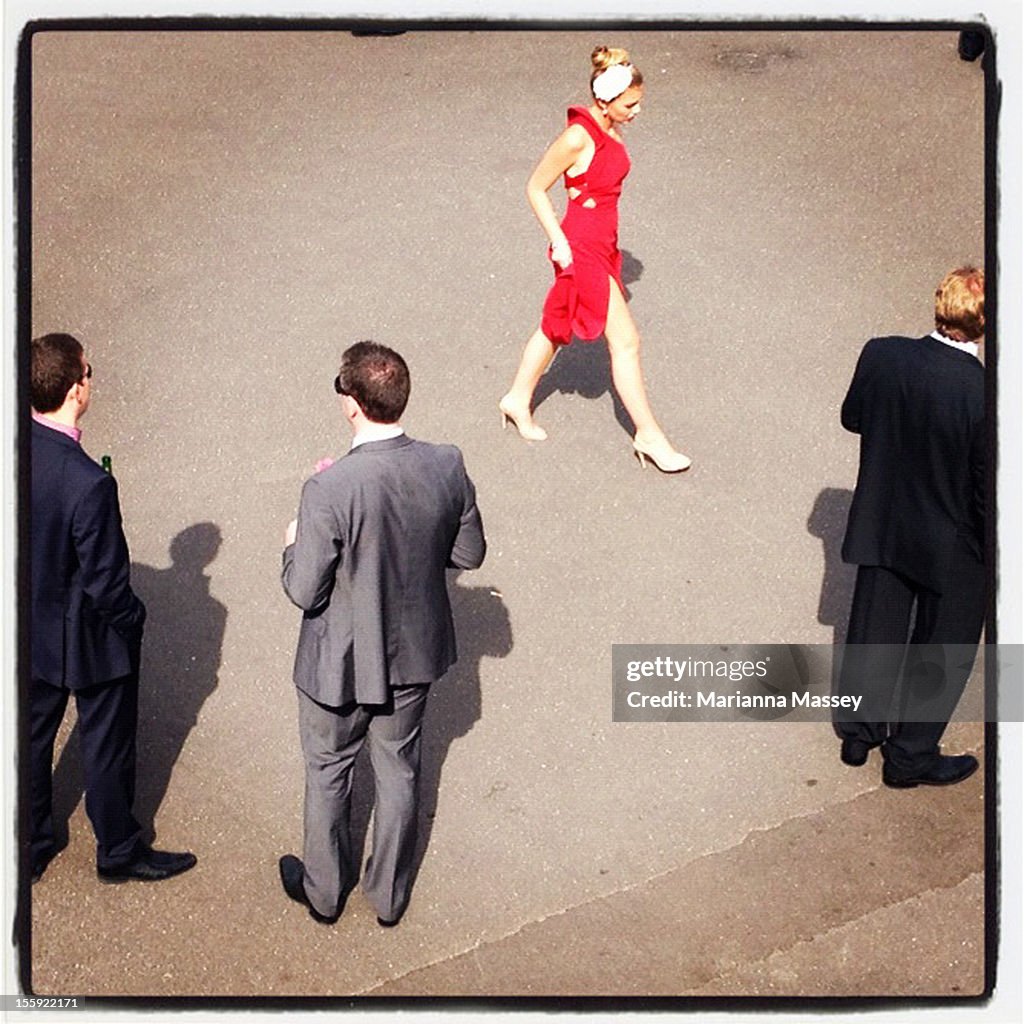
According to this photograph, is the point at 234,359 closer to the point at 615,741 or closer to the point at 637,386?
the point at 637,386

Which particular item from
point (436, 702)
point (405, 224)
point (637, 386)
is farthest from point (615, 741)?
point (405, 224)

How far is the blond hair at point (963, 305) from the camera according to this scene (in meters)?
6.36

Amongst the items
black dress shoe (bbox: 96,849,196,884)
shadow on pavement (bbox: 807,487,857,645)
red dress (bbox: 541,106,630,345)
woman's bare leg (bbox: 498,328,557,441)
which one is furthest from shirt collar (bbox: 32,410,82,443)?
shadow on pavement (bbox: 807,487,857,645)

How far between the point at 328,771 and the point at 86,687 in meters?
0.81

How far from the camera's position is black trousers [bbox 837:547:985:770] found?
6.71 metres

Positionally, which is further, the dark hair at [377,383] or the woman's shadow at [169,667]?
the woman's shadow at [169,667]

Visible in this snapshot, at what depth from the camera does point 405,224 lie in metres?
10.1

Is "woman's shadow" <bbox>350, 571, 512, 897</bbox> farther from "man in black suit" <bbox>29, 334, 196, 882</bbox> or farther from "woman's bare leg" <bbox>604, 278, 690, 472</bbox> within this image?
"woman's bare leg" <bbox>604, 278, 690, 472</bbox>

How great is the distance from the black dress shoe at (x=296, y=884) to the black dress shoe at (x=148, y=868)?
33cm

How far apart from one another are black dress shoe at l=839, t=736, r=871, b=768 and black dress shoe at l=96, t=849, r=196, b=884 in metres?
2.38

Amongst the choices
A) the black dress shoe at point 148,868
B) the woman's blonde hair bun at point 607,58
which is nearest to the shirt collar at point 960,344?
the woman's blonde hair bun at point 607,58

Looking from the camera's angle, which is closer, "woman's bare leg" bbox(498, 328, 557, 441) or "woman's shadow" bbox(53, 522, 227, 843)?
"woman's shadow" bbox(53, 522, 227, 843)

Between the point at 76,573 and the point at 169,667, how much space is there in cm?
149

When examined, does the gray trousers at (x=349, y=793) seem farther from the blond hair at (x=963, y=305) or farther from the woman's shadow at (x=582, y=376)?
the woman's shadow at (x=582, y=376)
